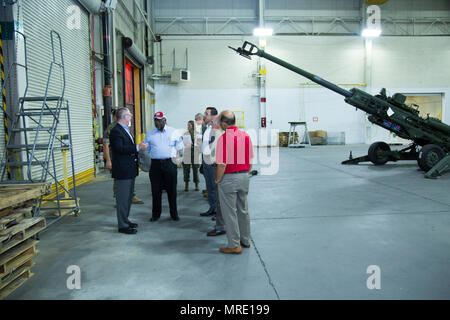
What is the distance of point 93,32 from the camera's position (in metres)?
9.71

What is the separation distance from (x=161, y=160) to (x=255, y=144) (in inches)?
619

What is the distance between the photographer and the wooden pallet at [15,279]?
9.33 ft

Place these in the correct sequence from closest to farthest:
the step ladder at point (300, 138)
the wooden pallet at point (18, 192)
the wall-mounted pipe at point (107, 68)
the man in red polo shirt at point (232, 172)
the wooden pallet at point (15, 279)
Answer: the wooden pallet at point (15, 279) < the wooden pallet at point (18, 192) < the man in red polo shirt at point (232, 172) < the wall-mounted pipe at point (107, 68) < the step ladder at point (300, 138)

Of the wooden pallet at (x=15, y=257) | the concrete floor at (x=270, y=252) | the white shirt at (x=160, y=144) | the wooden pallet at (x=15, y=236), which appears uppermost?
the white shirt at (x=160, y=144)

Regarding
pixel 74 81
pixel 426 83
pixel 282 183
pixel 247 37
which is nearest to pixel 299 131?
pixel 247 37

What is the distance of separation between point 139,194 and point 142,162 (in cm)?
272

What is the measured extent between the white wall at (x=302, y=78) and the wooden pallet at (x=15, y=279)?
17414 millimetres

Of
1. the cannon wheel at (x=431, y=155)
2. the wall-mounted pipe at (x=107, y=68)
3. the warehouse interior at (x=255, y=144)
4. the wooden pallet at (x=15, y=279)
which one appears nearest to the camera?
the wooden pallet at (x=15, y=279)

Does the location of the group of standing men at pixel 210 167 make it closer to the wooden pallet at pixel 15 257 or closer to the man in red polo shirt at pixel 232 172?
the man in red polo shirt at pixel 232 172

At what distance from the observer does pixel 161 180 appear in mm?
5262

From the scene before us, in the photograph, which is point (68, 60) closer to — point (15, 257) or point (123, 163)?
point (123, 163)

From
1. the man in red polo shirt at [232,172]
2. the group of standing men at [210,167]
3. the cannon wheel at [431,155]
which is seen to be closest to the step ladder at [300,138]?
the cannon wheel at [431,155]

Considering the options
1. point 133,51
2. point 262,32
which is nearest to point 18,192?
point 133,51

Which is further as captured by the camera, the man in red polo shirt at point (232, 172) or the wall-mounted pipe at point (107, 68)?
the wall-mounted pipe at point (107, 68)
